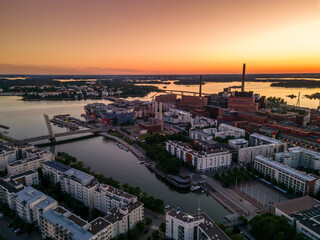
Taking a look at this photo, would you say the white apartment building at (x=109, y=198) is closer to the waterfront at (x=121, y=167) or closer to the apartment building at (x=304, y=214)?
the waterfront at (x=121, y=167)

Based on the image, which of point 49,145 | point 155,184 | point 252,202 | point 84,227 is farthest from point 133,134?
point 84,227

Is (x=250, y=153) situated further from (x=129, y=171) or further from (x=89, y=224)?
(x=89, y=224)

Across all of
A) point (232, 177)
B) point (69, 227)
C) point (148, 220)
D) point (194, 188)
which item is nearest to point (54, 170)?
point (69, 227)

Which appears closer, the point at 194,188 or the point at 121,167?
the point at 194,188

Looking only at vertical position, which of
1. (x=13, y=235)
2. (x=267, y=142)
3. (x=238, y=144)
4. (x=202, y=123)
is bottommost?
(x=13, y=235)

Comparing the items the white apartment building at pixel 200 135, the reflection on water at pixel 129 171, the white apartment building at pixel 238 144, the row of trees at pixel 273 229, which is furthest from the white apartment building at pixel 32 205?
the white apartment building at pixel 238 144

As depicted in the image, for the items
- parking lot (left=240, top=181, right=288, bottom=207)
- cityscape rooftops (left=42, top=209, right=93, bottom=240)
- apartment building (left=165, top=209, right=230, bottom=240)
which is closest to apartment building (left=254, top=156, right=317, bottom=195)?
parking lot (left=240, top=181, right=288, bottom=207)
